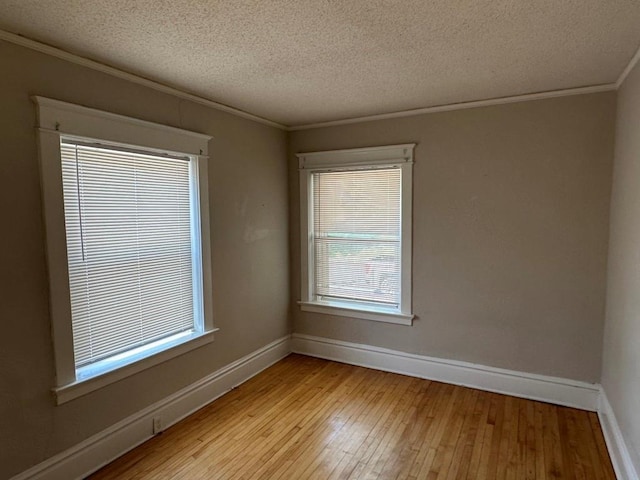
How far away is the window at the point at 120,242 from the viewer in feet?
7.04

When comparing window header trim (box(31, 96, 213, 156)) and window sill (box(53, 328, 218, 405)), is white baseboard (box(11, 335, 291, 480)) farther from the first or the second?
window header trim (box(31, 96, 213, 156))

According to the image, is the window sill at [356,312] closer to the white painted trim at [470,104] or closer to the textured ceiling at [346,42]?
the white painted trim at [470,104]

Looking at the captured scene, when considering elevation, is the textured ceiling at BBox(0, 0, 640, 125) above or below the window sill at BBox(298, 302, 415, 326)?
above

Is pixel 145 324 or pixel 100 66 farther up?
pixel 100 66

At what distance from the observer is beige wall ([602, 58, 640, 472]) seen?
81.4 inches

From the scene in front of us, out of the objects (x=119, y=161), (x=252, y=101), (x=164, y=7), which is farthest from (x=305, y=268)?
(x=164, y=7)

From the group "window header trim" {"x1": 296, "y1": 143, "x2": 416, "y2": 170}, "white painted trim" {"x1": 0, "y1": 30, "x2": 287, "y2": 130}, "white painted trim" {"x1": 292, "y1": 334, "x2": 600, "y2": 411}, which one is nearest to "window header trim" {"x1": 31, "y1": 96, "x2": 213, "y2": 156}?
"white painted trim" {"x1": 0, "y1": 30, "x2": 287, "y2": 130}

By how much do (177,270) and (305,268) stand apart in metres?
1.53

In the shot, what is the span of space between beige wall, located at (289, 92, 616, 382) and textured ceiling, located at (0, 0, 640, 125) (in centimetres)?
40

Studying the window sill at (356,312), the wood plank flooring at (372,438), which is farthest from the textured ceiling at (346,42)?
the wood plank flooring at (372,438)

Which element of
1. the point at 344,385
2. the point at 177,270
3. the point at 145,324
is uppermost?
the point at 177,270

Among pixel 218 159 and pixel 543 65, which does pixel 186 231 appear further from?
pixel 543 65

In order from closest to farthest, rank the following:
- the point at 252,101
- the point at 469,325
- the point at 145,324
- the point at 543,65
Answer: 1. the point at 543,65
2. the point at 145,324
3. the point at 252,101
4. the point at 469,325

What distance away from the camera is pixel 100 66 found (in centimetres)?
232
